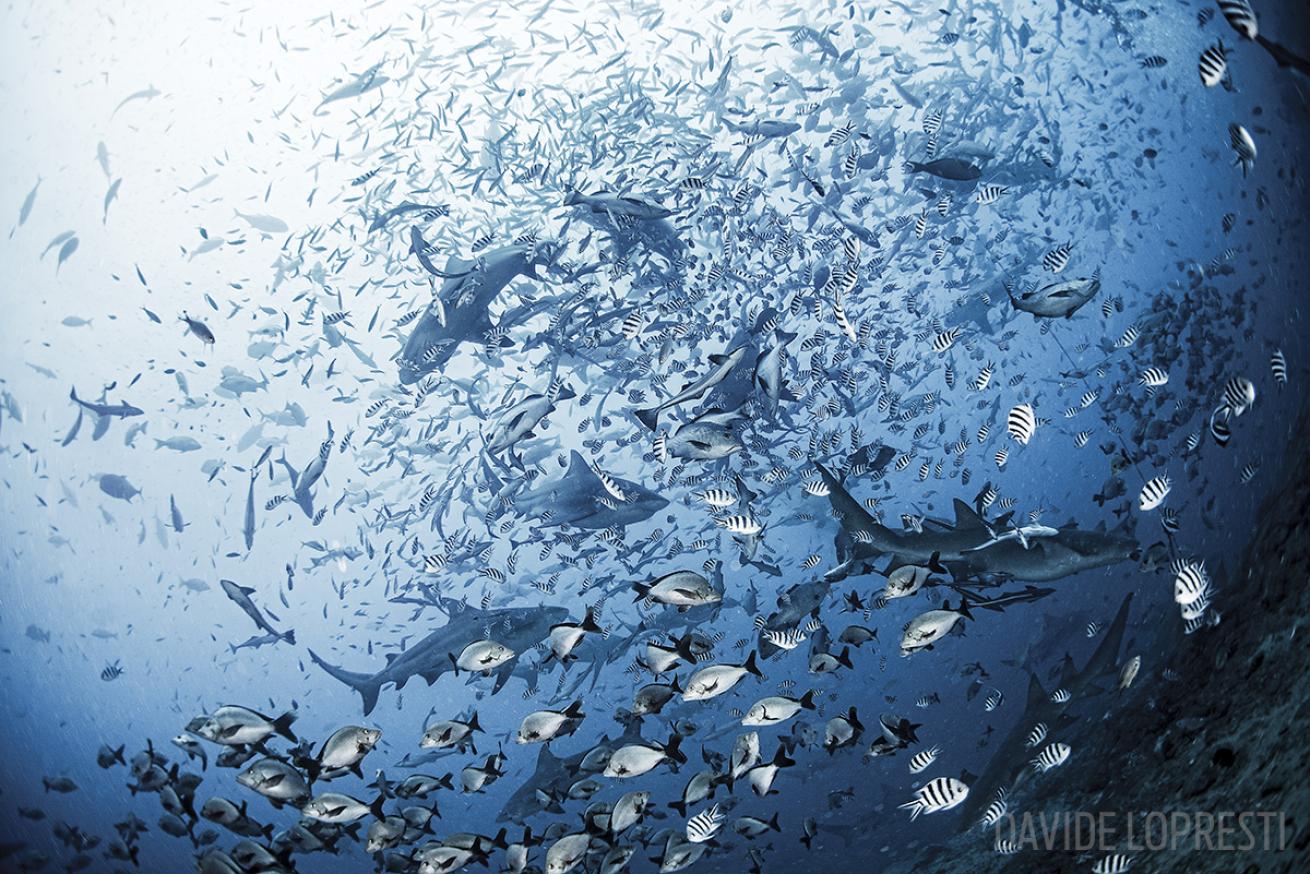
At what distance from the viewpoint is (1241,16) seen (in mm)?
3863

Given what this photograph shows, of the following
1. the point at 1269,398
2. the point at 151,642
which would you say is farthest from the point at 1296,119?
the point at 151,642

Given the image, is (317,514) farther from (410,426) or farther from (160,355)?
(160,355)

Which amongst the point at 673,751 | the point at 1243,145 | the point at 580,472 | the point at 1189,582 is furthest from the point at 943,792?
the point at 580,472

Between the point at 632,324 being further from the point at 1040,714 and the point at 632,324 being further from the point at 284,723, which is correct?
the point at 1040,714

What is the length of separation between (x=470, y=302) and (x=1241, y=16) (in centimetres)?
637

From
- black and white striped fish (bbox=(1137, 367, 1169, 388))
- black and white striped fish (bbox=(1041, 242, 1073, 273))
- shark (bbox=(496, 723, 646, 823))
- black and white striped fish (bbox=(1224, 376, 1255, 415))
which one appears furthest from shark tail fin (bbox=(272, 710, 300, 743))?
black and white striped fish (bbox=(1137, 367, 1169, 388))

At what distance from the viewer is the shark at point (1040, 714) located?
686 centimetres

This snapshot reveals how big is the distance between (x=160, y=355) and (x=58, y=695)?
306 inches

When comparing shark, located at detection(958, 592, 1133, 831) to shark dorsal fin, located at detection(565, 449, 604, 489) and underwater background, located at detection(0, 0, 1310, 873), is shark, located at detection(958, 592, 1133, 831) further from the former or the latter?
shark dorsal fin, located at detection(565, 449, 604, 489)

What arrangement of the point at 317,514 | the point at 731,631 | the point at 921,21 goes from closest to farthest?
the point at 921,21 < the point at 317,514 < the point at 731,631

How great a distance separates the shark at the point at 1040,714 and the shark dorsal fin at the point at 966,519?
1.47 meters

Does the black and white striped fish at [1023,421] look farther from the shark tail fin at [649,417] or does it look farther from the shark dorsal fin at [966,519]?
the shark tail fin at [649,417]

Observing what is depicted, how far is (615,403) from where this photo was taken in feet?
73.9

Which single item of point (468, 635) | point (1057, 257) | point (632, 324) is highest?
point (1057, 257)
